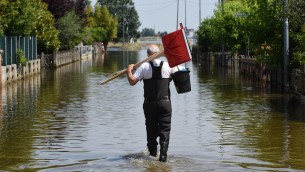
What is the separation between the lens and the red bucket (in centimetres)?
1254

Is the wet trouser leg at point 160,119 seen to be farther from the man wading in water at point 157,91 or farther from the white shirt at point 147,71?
the white shirt at point 147,71

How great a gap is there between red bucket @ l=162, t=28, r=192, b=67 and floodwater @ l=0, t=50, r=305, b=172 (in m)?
1.62

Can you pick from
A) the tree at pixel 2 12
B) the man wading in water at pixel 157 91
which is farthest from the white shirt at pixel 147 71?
the tree at pixel 2 12

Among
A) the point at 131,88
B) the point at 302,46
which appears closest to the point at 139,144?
the point at 302,46

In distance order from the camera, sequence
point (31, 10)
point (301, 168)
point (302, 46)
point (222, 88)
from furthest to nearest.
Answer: point (31, 10), point (222, 88), point (302, 46), point (301, 168)

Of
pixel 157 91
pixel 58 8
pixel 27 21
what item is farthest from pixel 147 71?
pixel 58 8

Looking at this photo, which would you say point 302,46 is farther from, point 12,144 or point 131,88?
point 12,144

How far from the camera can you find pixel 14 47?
45531 millimetres

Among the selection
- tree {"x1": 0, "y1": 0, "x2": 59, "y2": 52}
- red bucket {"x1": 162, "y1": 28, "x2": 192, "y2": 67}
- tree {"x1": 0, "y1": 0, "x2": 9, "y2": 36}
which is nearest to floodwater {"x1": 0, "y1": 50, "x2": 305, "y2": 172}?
red bucket {"x1": 162, "y1": 28, "x2": 192, "y2": 67}

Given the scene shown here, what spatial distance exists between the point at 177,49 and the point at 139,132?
5116 mm

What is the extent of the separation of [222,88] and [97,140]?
18.8 metres

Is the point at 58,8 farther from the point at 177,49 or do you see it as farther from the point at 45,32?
the point at 177,49

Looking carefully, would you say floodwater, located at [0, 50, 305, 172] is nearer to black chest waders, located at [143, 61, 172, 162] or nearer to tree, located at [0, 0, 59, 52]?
black chest waders, located at [143, 61, 172, 162]

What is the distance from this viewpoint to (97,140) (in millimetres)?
16016
